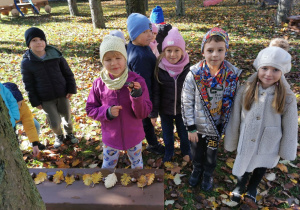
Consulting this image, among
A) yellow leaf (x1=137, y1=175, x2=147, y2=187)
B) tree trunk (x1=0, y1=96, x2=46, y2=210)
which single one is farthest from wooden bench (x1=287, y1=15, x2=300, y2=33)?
tree trunk (x1=0, y1=96, x2=46, y2=210)

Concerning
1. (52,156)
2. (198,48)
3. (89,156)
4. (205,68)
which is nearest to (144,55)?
(205,68)

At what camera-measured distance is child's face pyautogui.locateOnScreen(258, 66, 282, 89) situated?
1876mm

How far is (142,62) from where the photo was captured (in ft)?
8.52

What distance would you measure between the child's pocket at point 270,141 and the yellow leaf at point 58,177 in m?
2.04

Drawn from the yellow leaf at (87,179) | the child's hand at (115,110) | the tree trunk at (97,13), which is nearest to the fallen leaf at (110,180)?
the yellow leaf at (87,179)

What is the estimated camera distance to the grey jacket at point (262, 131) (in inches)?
78.1

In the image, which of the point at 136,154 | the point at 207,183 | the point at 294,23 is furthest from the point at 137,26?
the point at 294,23

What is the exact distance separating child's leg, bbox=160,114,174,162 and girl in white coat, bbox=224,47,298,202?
2.96 feet

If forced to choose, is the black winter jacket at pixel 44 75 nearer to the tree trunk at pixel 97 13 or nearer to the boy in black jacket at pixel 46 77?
the boy in black jacket at pixel 46 77

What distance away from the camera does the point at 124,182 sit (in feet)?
6.77

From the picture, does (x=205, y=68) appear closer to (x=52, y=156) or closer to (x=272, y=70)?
(x=272, y=70)

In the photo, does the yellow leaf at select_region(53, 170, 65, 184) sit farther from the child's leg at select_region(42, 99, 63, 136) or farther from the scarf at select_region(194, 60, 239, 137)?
the scarf at select_region(194, 60, 239, 137)

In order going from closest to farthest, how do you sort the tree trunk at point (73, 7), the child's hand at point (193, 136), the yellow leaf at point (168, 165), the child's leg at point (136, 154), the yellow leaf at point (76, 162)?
the child's hand at point (193, 136) < the child's leg at point (136, 154) < the yellow leaf at point (168, 165) < the yellow leaf at point (76, 162) < the tree trunk at point (73, 7)

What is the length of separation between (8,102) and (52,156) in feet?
4.52
